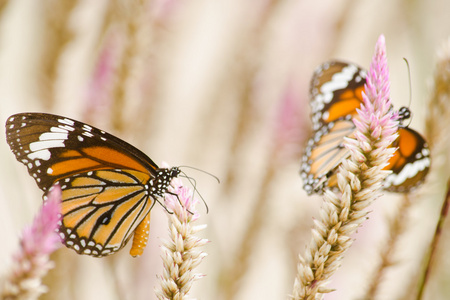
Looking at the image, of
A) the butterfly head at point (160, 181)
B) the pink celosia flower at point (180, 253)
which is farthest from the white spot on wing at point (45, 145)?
the pink celosia flower at point (180, 253)

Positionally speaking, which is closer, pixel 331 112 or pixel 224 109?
pixel 331 112

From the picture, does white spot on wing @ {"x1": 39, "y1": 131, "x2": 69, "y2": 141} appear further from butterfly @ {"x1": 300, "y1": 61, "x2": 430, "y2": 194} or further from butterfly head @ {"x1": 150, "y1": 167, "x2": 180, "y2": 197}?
butterfly @ {"x1": 300, "y1": 61, "x2": 430, "y2": 194}

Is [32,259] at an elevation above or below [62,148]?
below

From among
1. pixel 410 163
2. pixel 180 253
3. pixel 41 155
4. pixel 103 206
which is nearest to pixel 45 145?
pixel 41 155

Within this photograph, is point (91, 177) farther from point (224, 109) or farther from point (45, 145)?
point (224, 109)

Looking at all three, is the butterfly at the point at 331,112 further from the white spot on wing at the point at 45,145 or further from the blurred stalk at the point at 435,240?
the white spot on wing at the point at 45,145

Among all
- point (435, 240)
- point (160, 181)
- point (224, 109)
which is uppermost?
point (224, 109)
